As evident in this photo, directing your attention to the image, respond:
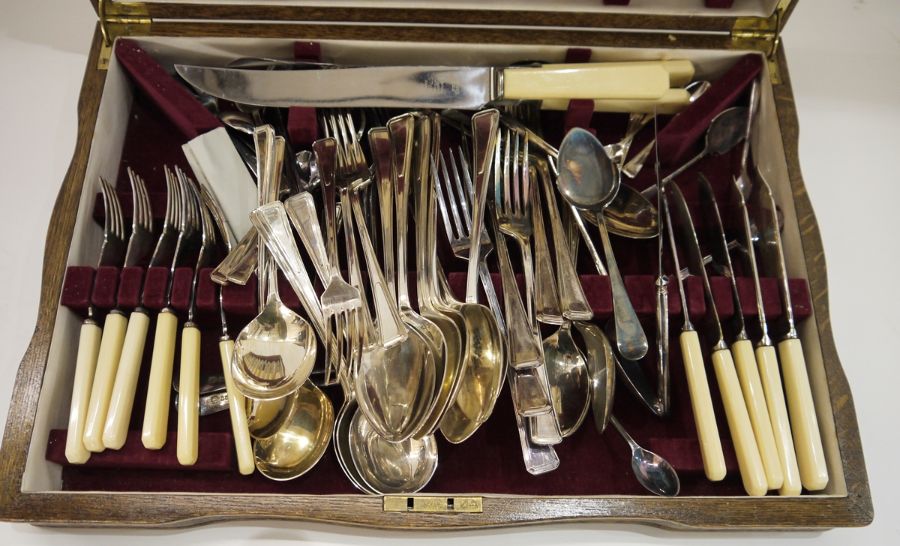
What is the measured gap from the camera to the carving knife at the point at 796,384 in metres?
0.82

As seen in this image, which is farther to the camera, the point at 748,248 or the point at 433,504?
the point at 748,248

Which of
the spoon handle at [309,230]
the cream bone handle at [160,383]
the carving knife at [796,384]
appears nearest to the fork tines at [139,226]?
the cream bone handle at [160,383]

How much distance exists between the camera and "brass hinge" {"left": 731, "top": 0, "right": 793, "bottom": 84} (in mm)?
1064

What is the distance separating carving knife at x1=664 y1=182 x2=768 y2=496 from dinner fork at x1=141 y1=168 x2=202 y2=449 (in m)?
0.63

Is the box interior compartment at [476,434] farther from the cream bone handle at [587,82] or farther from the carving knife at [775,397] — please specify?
the cream bone handle at [587,82]

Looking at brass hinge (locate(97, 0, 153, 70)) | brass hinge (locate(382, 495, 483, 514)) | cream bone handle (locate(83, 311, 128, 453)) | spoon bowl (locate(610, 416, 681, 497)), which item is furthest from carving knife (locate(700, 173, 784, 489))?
brass hinge (locate(97, 0, 153, 70))

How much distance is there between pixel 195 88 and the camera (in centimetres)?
105

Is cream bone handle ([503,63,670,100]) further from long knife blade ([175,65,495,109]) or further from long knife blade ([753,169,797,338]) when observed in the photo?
long knife blade ([753,169,797,338])

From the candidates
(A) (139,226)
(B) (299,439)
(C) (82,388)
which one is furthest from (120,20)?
(B) (299,439)

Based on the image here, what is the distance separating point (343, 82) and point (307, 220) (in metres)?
0.24

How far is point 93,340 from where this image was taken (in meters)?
0.87

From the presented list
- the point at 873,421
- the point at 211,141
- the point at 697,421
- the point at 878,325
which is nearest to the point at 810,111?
the point at 878,325

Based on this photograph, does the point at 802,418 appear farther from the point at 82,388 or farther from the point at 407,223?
the point at 82,388

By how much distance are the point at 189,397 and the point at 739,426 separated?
638 mm
